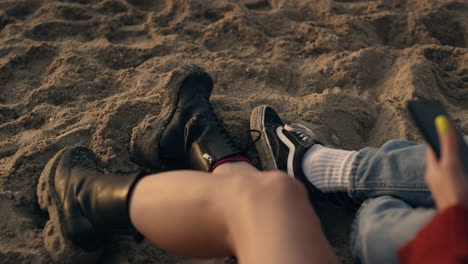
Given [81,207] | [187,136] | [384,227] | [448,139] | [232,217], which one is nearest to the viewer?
[448,139]

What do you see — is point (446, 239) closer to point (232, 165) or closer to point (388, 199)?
point (388, 199)

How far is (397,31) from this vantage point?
8.29ft

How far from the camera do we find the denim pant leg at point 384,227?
109 cm

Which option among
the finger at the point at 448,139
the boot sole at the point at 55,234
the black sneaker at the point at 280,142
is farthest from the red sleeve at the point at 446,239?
the boot sole at the point at 55,234

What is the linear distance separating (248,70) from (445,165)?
1441mm

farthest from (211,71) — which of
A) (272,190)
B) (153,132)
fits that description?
(272,190)

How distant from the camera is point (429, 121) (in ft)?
3.59

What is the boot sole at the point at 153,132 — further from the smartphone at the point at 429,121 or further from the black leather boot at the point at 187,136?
the smartphone at the point at 429,121

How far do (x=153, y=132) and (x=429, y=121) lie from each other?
1.00m

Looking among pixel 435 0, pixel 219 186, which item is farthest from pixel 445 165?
pixel 435 0

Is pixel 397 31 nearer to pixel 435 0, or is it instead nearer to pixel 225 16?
pixel 435 0

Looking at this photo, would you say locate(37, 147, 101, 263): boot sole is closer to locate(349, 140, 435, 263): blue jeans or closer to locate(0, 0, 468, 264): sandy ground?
locate(0, 0, 468, 264): sandy ground

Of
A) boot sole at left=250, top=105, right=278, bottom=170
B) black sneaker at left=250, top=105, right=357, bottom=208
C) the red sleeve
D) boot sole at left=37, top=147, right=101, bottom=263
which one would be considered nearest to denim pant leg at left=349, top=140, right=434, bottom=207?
black sneaker at left=250, top=105, right=357, bottom=208

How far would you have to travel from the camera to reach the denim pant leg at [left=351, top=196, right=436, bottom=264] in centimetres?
109
